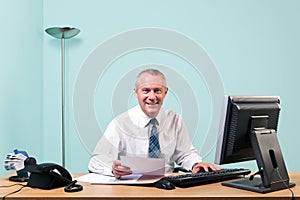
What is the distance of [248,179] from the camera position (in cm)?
172

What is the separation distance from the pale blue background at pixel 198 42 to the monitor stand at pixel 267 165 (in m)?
1.38

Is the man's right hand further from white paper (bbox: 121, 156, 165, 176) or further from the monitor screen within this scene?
the monitor screen

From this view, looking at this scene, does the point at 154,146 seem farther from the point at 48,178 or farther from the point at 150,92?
the point at 48,178

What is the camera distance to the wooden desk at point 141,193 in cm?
139

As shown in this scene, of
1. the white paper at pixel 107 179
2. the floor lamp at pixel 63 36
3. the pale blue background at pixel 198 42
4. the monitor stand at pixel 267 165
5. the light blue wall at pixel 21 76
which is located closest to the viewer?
the monitor stand at pixel 267 165

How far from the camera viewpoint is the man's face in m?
2.25

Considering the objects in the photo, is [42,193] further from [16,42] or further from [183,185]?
[16,42]

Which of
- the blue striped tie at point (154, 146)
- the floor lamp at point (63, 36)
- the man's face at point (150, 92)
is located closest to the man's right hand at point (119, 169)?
the blue striped tie at point (154, 146)

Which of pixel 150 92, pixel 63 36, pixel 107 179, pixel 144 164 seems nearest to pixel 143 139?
pixel 150 92

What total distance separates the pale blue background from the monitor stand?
4.53 feet

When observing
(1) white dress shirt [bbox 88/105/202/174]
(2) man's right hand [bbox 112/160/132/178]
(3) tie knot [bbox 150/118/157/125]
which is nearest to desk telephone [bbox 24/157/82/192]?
(2) man's right hand [bbox 112/160/132/178]

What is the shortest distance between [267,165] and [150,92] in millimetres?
948

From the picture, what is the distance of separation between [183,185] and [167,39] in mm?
1661

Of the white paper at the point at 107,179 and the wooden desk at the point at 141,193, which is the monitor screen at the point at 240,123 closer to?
the wooden desk at the point at 141,193
